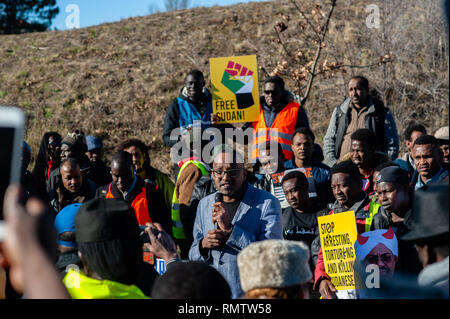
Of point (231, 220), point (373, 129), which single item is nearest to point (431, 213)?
point (231, 220)

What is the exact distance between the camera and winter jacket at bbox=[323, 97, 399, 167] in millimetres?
6991

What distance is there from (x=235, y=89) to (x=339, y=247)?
3.10 metres

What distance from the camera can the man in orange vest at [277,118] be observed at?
695 cm

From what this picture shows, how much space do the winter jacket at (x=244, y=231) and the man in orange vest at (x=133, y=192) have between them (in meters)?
1.36

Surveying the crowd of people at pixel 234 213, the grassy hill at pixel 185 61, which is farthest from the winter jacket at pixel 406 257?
the grassy hill at pixel 185 61

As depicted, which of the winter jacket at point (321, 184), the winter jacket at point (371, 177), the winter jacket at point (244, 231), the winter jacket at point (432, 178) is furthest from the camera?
the winter jacket at point (321, 184)

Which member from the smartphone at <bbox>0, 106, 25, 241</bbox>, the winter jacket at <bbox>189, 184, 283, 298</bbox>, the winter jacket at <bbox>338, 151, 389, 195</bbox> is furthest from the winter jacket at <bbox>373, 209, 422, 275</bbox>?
the smartphone at <bbox>0, 106, 25, 241</bbox>

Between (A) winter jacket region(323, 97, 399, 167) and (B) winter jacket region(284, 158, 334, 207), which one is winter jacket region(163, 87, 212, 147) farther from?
(B) winter jacket region(284, 158, 334, 207)

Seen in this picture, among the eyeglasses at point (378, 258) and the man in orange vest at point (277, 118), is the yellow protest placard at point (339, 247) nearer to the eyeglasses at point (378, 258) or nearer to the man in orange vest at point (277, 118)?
the eyeglasses at point (378, 258)

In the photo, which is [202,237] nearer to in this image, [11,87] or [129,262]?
[129,262]

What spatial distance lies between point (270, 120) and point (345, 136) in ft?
3.34

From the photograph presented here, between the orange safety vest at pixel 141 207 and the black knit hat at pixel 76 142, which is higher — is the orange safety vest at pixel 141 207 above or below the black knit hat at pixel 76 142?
below

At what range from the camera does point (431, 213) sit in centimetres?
221

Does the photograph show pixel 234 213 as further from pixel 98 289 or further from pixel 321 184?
pixel 98 289
